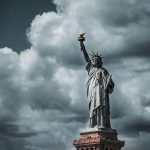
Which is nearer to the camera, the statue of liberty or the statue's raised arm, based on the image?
the statue of liberty

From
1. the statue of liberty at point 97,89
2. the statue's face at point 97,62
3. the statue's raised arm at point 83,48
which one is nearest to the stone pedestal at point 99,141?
the statue of liberty at point 97,89

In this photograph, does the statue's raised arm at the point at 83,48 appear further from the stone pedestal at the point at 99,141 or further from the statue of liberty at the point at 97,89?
the stone pedestal at the point at 99,141

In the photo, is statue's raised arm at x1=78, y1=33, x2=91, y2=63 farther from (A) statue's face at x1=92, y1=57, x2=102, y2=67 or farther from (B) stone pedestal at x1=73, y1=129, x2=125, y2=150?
(B) stone pedestal at x1=73, y1=129, x2=125, y2=150

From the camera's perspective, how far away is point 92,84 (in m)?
57.5

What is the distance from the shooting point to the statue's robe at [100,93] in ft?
184

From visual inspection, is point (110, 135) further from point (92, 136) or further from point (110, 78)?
point (110, 78)

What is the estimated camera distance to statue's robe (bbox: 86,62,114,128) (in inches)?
2202

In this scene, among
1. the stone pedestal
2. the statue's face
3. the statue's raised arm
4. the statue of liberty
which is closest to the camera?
the stone pedestal

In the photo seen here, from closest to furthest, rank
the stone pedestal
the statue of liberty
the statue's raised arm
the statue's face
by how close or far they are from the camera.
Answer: the stone pedestal
the statue of liberty
the statue's face
the statue's raised arm

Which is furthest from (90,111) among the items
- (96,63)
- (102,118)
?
(96,63)

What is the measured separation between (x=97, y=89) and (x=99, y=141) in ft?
19.7

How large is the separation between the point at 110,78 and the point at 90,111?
419cm

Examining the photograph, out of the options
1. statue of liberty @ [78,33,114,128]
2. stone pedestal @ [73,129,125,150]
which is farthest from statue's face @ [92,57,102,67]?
stone pedestal @ [73,129,125,150]

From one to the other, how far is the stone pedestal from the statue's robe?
1.20 meters
